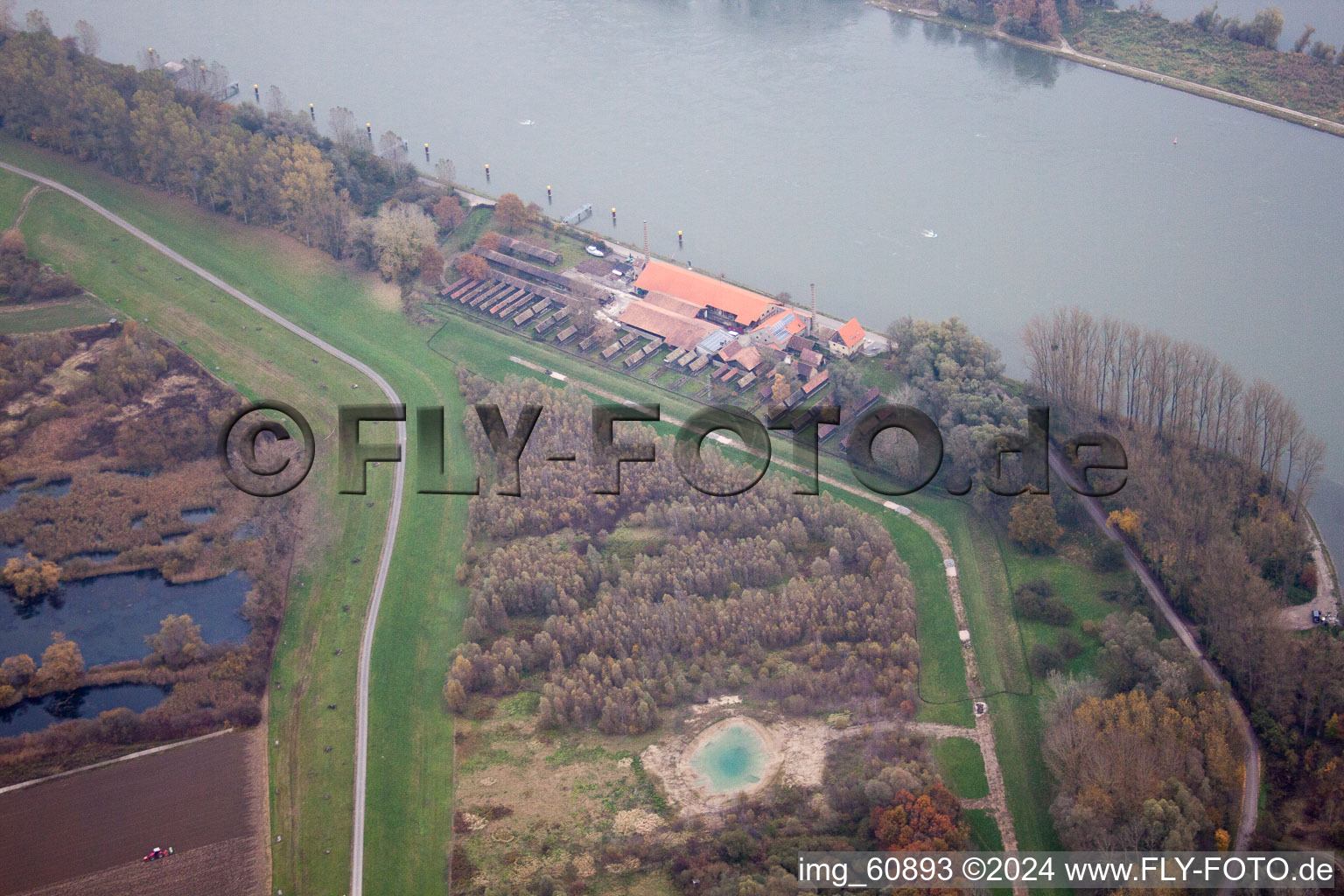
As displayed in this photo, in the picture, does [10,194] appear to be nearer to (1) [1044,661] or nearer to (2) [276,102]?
(2) [276,102]

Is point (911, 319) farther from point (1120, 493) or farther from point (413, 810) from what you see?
point (413, 810)

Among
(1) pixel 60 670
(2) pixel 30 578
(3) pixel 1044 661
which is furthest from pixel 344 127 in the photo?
(3) pixel 1044 661

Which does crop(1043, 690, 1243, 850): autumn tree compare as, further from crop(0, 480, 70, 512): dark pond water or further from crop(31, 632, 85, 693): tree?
crop(0, 480, 70, 512): dark pond water

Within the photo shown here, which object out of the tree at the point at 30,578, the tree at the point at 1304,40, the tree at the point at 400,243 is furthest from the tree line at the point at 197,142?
the tree at the point at 1304,40

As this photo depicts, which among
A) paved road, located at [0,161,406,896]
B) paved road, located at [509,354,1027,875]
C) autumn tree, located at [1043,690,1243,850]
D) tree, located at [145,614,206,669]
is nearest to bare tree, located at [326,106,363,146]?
paved road, located at [0,161,406,896]

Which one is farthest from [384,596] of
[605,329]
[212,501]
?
[605,329]

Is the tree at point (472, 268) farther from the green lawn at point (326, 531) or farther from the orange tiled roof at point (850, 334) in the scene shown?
the orange tiled roof at point (850, 334)
